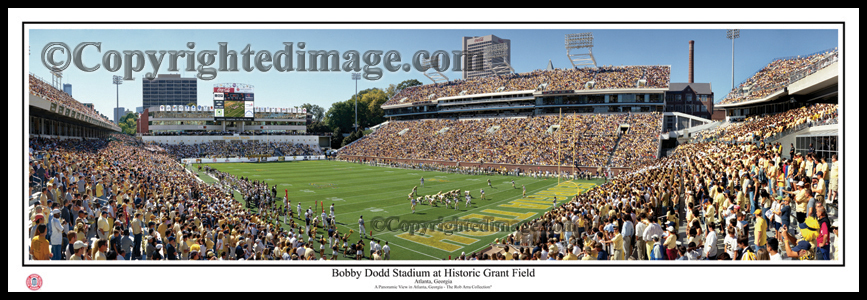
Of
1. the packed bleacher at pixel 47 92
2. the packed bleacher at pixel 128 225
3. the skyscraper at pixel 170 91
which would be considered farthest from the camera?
the skyscraper at pixel 170 91

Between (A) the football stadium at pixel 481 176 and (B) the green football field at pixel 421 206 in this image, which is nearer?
(A) the football stadium at pixel 481 176

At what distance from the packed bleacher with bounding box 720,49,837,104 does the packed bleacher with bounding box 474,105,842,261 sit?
14.1 metres

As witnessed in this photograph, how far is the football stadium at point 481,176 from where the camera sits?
26.9 ft

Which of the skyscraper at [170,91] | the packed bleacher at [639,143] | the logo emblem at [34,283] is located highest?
the skyscraper at [170,91]

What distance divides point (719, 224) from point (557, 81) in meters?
49.9

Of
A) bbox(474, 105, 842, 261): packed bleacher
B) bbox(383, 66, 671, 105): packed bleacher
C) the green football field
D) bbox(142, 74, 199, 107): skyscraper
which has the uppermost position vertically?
bbox(142, 74, 199, 107): skyscraper

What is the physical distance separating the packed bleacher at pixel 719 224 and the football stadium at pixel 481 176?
54 millimetres

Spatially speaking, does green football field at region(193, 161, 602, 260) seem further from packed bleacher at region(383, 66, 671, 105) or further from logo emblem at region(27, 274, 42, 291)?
packed bleacher at region(383, 66, 671, 105)

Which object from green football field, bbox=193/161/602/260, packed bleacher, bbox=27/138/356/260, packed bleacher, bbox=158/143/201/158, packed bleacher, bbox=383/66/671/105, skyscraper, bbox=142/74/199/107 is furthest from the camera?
skyscraper, bbox=142/74/199/107

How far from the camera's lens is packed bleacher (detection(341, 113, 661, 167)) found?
4144cm

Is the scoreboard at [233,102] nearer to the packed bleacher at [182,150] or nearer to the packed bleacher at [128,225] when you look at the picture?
the packed bleacher at [182,150]

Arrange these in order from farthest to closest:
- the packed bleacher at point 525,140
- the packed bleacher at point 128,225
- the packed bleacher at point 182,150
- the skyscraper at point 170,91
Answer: the skyscraper at point 170,91 < the packed bleacher at point 182,150 < the packed bleacher at point 525,140 < the packed bleacher at point 128,225


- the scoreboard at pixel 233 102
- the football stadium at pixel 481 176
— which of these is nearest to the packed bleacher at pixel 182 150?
the football stadium at pixel 481 176

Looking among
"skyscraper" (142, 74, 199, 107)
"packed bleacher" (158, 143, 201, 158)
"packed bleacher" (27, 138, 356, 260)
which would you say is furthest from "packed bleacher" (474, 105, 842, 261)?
"skyscraper" (142, 74, 199, 107)
